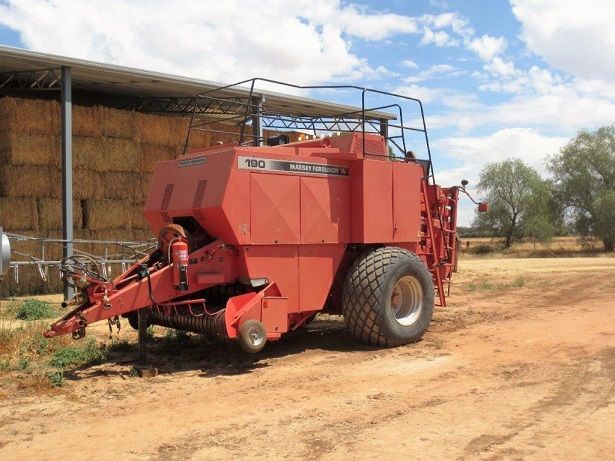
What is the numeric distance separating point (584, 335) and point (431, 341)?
2139 mm

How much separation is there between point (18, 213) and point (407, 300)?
419 inches

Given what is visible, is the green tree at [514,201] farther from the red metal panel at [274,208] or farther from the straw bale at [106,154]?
the red metal panel at [274,208]

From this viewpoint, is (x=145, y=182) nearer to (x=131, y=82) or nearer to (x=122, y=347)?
(x=131, y=82)

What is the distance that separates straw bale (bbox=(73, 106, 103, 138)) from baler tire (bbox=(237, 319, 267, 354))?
36.4ft

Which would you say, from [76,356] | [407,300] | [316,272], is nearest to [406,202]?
[407,300]

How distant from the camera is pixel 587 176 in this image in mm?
39688

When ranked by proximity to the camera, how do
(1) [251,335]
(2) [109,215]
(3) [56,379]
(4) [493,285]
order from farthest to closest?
(2) [109,215]
(4) [493,285]
(1) [251,335]
(3) [56,379]

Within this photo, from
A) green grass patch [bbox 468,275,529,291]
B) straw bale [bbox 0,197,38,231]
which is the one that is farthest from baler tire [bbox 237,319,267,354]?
straw bale [bbox 0,197,38,231]

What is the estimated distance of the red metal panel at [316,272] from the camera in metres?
7.99

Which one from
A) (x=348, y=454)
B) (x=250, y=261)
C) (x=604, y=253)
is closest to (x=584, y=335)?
(x=250, y=261)

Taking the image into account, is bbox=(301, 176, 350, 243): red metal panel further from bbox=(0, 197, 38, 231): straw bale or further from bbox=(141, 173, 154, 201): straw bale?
bbox=(141, 173, 154, 201): straw bale

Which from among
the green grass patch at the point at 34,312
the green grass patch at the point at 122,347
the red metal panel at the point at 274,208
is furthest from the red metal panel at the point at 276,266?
the green grass patch at the point at 34,312

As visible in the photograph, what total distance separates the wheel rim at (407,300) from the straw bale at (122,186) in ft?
34.5

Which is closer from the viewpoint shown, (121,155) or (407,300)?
(407,300)
